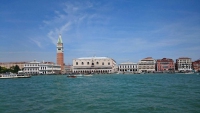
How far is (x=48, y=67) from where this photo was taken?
256 ft

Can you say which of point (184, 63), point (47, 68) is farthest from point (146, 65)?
point (47, 68)

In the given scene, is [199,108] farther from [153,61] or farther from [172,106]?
[153,61]

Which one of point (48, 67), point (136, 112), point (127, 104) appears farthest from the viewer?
point (48, 67)

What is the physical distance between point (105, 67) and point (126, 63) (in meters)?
8.01

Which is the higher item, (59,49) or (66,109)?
(59,49)

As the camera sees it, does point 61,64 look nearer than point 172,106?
No

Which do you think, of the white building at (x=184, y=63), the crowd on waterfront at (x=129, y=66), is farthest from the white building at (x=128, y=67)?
the white building at (x=184, y=63)

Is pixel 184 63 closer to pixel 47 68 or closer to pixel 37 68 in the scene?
pixel 47 68

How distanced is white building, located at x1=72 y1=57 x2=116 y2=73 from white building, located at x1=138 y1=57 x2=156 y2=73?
1048 cm

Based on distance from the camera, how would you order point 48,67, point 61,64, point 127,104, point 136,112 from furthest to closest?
point 61,64 → point 48,67 → point 127,104 → point 136,112

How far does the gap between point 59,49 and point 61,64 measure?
5.51 metres

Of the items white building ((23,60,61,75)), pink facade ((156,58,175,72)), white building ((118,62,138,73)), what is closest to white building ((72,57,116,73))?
white building ((118,62,138,73))

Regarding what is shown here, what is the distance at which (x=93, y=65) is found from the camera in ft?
281

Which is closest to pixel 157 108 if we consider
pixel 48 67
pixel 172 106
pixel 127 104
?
pixel 172 106
